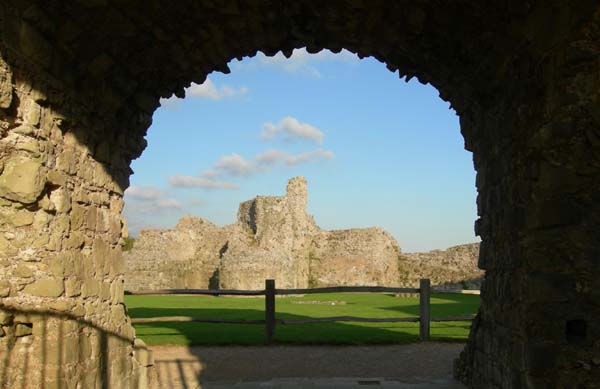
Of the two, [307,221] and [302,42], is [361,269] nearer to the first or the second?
[307,221]

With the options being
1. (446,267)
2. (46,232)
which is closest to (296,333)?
(46,232)

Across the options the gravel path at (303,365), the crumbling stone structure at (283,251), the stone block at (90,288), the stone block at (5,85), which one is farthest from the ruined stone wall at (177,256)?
the stone block at (5,85)

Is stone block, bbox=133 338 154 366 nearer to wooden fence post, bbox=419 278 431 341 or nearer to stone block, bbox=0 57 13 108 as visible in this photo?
stone block, bbox=0 57 13 108

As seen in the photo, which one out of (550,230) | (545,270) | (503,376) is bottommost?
(503,376)

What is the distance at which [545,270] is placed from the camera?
3.95 metres

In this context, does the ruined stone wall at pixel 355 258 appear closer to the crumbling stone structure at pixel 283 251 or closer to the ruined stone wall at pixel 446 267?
the crumbling stone structure at pixel 283 251

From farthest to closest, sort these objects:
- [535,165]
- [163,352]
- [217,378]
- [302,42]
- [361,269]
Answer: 1. [361,269]
2. [163,352]
3. [217,378]
4. [302,42]
5. [535,165]

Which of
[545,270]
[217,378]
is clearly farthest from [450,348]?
[545,270]

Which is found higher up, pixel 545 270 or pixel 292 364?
pixel 545 270

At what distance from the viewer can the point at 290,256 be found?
2925cm

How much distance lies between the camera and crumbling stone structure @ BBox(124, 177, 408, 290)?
1156 inches

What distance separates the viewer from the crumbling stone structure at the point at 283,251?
29.4 m

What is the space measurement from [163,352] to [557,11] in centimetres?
813

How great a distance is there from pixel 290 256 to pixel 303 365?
21.0m
